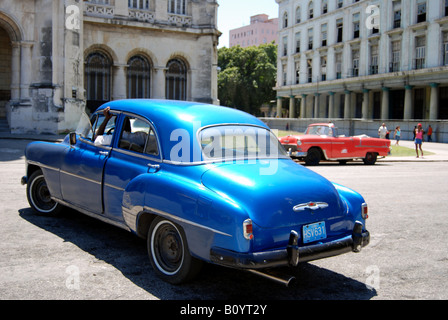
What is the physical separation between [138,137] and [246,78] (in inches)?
2625

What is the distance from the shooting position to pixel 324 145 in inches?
680

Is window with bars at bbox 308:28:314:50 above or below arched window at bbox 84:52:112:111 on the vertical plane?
above

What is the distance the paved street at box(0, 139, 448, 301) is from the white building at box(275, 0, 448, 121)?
40296mm

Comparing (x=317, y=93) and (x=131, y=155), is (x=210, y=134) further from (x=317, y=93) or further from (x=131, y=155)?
(x=317, y=93)

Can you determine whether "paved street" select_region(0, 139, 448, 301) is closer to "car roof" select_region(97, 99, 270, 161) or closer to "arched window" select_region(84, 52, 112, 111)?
"car roof" select_region(97, 99, 270, 161)

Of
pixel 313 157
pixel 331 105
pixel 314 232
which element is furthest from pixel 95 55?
pixel 331 105

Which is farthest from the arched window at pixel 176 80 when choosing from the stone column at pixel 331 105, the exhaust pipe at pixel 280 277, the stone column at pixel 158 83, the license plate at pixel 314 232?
the stone column at pixel 331 105

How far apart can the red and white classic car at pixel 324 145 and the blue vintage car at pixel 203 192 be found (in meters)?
11.6

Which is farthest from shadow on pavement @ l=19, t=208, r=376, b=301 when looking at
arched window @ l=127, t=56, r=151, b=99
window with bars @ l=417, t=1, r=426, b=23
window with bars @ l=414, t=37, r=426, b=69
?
window with bars @ l=417, t=1, r=426, b=23

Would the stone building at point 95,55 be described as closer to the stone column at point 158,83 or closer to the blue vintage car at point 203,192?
the stone column at point 158,83

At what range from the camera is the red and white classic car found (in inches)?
669

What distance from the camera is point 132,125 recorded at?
5.57 m

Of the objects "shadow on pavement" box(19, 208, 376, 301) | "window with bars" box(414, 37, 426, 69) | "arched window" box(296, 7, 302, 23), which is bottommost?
"shadow on pavement" box(19, 208, 376, 301)

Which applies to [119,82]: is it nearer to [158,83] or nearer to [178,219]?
[158,83]
